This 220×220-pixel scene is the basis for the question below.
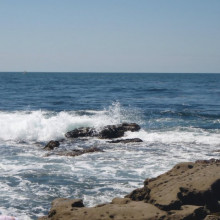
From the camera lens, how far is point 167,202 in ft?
25.3

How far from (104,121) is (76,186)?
13761mm

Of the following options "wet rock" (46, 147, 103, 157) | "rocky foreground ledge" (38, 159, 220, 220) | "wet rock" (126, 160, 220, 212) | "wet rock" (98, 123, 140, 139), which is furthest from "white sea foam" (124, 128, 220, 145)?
"wet rock" (126, 160, 220, 212)

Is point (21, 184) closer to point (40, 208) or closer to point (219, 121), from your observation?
point (40, 208)

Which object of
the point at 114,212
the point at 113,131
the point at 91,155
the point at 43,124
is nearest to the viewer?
the point at 114,212

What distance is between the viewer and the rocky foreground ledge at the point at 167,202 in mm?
7180

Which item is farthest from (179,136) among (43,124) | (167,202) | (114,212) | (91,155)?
(114,212)

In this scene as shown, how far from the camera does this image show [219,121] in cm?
2525

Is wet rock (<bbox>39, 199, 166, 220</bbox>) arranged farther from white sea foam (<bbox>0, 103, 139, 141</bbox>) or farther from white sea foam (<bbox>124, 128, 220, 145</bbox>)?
white sea foam (<bbox>0, 103, 139, 141</bbox>)

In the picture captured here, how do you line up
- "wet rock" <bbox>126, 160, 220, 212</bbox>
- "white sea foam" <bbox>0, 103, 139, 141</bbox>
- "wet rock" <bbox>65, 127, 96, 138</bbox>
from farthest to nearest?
1. "white sea foam" <bbox>0, 103, 139, 141</bbox>
2. "wet rock" <bbox>65, 127, 96, 138</bbox>
3. "wet rock" <bbox>126, 160, 220, 212</bbox>

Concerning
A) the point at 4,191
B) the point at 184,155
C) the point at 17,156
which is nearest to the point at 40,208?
the point at 4,191

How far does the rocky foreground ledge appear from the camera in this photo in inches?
283

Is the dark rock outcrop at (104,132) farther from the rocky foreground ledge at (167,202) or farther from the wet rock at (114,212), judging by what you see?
the wet rock at (114,212)

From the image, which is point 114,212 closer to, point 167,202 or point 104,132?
point 167,202

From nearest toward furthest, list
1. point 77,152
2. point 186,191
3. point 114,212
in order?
point 114,212 → point 186,191 → point 77,152
